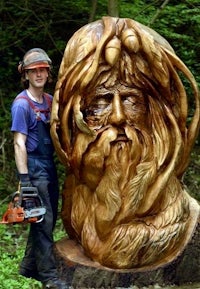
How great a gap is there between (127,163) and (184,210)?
0.50m

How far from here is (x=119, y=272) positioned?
3957mm

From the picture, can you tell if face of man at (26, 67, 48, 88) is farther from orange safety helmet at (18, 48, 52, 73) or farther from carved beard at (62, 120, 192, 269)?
carved beard at (62, 120, 192, 269)

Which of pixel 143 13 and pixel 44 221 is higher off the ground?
pixel 143 13

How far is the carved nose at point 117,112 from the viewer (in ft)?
13.0

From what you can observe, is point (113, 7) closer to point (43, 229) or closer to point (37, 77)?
point (37, 77)

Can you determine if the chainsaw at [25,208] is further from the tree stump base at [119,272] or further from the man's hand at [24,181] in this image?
the tree stump base at [119,272]

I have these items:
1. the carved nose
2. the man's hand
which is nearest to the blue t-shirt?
the man's hand

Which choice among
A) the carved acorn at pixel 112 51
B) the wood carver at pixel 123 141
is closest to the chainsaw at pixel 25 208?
the wood carver at pixel 123 141

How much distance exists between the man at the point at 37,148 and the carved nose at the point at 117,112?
18.9 inches

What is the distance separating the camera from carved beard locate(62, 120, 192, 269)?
3965 millimetres

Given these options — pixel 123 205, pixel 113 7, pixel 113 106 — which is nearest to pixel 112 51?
pixel 113 106

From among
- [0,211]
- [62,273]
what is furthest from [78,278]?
[0,211]

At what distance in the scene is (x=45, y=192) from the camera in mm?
4156

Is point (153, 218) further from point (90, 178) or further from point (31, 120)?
point (31, 120)
